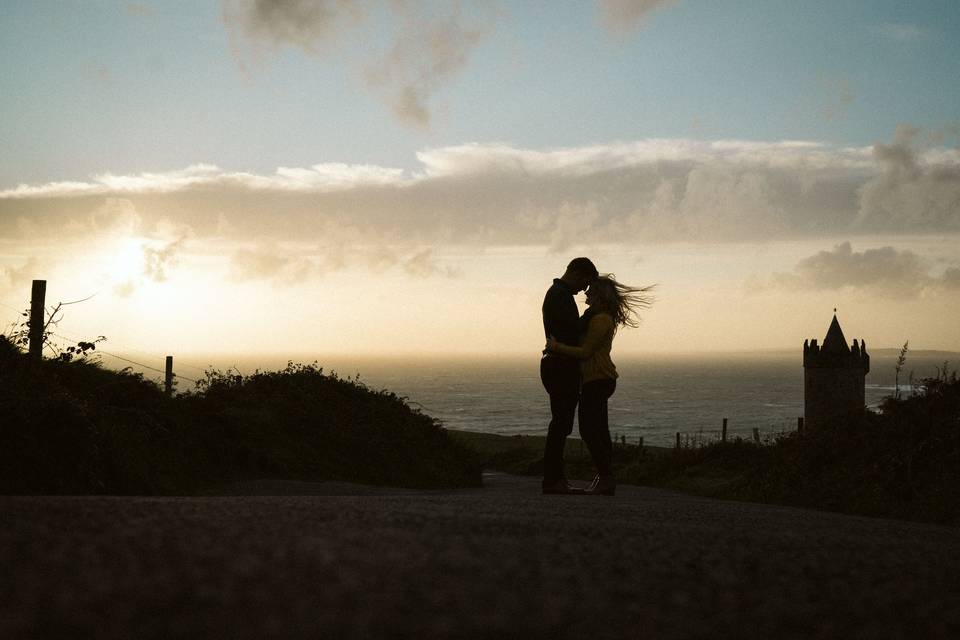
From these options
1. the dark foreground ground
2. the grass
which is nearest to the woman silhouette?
the grass

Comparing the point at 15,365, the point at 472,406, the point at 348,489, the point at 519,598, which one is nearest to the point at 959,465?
the point at 348,489

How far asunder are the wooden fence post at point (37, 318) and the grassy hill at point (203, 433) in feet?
2.73

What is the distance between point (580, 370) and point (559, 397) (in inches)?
15.6

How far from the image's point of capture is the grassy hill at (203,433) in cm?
788

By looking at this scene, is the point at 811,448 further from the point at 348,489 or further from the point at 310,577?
the point at 310,577

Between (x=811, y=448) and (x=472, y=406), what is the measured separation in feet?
475

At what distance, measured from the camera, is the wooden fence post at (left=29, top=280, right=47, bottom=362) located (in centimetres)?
1222

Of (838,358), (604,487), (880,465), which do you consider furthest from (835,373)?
(604,487)

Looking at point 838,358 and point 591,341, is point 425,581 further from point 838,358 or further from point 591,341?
point 838,358

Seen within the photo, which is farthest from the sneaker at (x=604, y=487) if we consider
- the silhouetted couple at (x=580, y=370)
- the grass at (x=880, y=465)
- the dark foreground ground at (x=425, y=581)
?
the dark foreground ground at (x=425, y=581)

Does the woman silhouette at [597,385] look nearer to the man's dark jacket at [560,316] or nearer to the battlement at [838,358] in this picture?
the man's dark jacket at [560,316]

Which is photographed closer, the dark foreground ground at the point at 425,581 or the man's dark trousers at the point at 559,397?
the dark foreground ground at the point at 425,581

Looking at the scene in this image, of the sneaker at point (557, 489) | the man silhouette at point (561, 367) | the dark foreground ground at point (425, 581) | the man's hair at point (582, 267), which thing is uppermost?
the man's hair at point (582, 267)

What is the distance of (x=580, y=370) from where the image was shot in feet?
30.2
